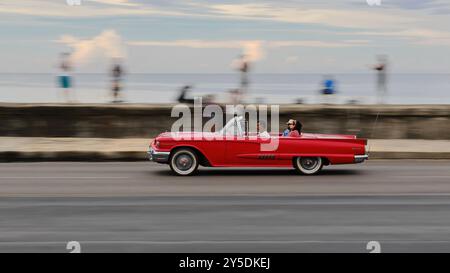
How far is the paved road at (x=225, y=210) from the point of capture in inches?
342

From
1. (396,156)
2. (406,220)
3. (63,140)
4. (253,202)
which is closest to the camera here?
(406,220)

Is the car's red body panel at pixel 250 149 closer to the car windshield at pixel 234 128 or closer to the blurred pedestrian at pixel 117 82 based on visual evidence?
the car windshield at pixel 234 128

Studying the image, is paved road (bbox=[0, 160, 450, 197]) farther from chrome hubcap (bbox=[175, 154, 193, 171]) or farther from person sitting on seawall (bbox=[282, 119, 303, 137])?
person sitting on seawall (bbox=[282, 119, 303, 137])

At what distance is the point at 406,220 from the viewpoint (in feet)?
32.9

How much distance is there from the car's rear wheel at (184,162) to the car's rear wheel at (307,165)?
2097 millimetres

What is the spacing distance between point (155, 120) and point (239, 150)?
7.55 meters

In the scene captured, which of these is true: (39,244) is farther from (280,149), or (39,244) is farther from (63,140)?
(63,140)

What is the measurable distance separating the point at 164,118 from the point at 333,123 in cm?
511

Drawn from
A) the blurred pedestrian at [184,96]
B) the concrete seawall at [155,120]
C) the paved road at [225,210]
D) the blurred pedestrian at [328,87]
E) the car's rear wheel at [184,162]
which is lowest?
the paved road at [225,210]

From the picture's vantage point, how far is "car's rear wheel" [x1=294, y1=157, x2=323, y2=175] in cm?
1514

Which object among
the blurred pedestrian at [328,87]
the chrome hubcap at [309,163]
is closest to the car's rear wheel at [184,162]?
the chrome hubcap at [309,163]

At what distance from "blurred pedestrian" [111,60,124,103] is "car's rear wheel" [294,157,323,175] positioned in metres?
9.82
